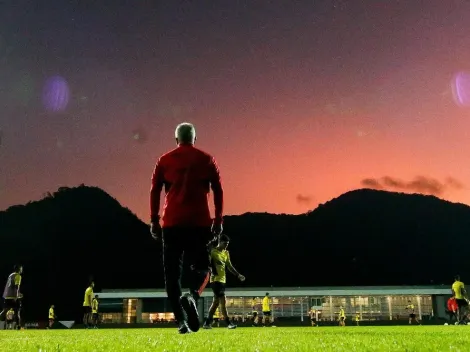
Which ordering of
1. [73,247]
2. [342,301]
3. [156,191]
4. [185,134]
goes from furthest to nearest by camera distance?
[73,247] → [342,301] → [185,134] → [156,191]

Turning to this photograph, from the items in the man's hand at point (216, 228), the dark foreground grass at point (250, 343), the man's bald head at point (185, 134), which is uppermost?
the man's bald head at point (185, 134)

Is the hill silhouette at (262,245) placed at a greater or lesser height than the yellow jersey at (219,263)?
greater

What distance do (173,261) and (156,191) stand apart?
0.87 meters

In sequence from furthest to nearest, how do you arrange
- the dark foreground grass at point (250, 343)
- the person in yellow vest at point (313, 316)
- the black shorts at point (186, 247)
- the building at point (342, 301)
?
the building at point (342, 301), the person in yellow vest at point (313, 316), the black shorts at point (186, 247), the dark foreground grass at point (250, 343)

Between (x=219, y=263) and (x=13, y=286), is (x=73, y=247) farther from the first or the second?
(x=219, y=263)

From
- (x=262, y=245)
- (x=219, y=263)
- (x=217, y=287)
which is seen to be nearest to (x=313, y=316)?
(x=217, y=287)

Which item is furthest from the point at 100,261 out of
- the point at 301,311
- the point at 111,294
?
the point at 301,311

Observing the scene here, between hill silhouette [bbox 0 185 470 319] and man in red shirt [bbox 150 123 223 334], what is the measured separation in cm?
9809

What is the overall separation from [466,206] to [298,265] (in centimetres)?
6981

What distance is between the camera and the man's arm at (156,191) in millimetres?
6074

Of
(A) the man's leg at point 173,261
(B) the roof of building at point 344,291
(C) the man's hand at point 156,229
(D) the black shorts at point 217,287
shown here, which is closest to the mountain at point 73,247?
(B) the roof of building at point 344,291

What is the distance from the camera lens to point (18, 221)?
131 m

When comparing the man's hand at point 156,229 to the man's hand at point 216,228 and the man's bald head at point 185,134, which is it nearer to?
the man's hand at point 216,228

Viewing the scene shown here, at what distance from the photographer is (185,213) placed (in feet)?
19.1
